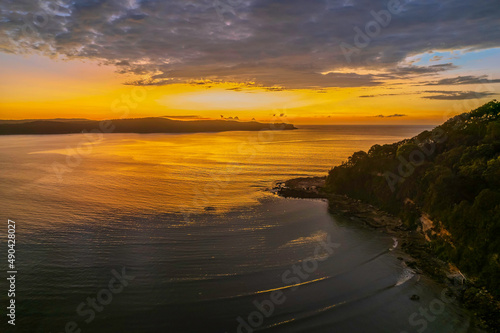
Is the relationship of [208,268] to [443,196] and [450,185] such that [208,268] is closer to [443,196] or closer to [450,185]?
[443,196]

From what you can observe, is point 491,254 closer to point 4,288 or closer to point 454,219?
point 454,219

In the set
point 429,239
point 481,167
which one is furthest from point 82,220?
point 481,167

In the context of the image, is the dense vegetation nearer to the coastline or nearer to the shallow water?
the coastline

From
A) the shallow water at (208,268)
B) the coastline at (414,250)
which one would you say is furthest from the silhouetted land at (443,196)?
the shallow water at (208,268)

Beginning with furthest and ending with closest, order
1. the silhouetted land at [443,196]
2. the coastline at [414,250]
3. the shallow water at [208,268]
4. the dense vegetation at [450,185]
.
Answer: the dense vegetation at [450,185] → the silhouetted land at [443,196] → the coastline at [414,250] → the shallow water at [208,268]

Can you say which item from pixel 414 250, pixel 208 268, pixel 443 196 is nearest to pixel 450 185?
pixel 443 196

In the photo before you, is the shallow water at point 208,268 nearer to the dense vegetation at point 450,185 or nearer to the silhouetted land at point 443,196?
the silhouetted land at point 443,196
